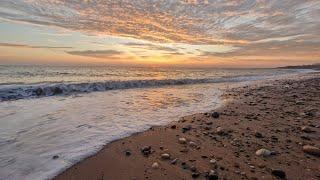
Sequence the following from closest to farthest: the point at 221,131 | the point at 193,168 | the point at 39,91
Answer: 1. the point at 193,168
2. the point at 221,131
3. the point at 39,91

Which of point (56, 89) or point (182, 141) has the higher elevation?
point (56, 89)

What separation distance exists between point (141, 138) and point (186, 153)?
1.38 meters

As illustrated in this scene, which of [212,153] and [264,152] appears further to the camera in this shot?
[212,153]

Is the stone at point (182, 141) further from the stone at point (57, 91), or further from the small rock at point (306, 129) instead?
the stone at point (57, 91)

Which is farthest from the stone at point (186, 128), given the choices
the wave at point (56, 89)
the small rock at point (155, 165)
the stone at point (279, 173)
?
the wave at point (56, 89)

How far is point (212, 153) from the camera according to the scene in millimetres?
5078

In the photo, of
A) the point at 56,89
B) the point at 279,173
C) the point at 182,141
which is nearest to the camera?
the point at 279,173

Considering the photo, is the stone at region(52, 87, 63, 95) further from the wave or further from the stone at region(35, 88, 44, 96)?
the stone at region(35, 88, 44, 96)

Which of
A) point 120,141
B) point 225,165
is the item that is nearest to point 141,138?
point 120,141

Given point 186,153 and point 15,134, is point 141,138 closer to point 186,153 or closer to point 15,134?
point 186,153

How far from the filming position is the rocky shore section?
412 centimetres

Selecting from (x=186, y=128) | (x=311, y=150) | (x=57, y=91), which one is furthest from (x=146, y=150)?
(x=57, y=91)

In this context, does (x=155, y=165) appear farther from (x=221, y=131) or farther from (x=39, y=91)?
(x=39, y=91)

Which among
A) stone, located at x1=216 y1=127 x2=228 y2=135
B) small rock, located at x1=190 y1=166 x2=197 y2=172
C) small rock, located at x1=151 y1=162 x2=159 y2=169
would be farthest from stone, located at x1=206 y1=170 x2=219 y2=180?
stone, located at x1=216 y1=127 x2=228 y2=135
